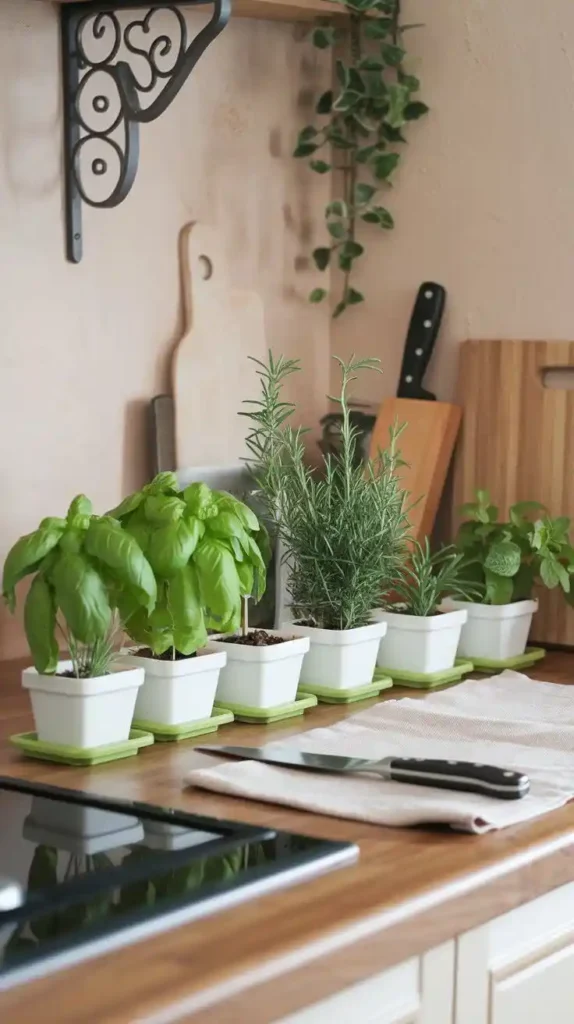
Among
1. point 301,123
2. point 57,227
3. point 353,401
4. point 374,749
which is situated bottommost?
point 374,749

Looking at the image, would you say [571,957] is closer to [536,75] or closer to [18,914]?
[18,914]

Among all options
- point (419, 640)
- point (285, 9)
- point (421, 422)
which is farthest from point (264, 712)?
point (285, 9)

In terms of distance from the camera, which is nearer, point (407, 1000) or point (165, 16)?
point (407, 1000)

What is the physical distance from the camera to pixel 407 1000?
85 cm

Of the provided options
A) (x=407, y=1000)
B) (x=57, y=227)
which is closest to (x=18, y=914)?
(x=407, y=1000)

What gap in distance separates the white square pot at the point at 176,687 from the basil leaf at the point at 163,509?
12 centimetres

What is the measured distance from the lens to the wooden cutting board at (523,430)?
66.4 inches

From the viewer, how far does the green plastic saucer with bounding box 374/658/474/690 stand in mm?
1451

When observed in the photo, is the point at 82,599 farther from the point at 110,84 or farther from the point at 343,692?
the point at 110,84

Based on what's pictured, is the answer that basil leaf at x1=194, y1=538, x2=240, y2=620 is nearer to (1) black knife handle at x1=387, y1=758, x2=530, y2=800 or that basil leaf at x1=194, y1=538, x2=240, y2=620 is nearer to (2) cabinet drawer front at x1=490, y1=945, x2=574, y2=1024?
(1) black knife handle at x1=387, y1=758, x2=530, y2=800

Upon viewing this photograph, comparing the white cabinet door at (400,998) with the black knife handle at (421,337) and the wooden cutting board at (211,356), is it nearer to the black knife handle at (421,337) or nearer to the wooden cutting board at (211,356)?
the wooden cutting board at (211,356)

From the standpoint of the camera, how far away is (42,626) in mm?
1151

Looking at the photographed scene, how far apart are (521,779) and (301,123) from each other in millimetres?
1123

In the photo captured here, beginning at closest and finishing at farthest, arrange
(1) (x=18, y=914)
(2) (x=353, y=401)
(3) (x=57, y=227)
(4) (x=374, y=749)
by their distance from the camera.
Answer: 1. (1) (x=18, y=914)
2. (4) (x=374, y=749)
3. (3) (x=57, y=227)
4. (2) (x=353, y=401)
